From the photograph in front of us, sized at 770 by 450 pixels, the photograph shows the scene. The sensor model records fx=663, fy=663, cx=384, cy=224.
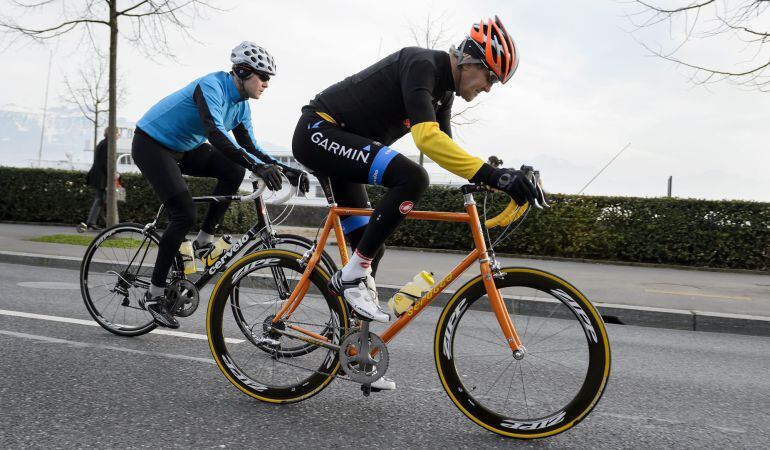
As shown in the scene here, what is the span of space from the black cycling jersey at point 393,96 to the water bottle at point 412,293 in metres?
0.76

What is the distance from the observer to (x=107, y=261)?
5.00 m

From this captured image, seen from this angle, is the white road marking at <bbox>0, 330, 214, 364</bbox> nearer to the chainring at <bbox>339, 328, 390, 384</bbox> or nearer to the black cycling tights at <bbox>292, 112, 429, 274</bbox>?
the chainring at <bbox>339, 328, 390, 384</bbox>

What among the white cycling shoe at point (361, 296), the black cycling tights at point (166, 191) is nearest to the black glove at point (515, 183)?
the white cycling shoe at point (361, 296)

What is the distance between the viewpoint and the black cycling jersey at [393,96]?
307 cm

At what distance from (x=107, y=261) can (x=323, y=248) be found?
7.58 ft

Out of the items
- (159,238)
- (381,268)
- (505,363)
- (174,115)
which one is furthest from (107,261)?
(381,268)

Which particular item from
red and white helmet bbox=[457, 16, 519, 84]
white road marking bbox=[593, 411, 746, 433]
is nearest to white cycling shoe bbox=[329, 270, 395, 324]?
red and white helmet bbox=[457, 16, 519, 84]

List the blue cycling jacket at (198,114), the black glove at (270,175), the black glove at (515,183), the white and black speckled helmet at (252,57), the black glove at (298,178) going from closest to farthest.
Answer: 1. the black glove at (515,183)
2. the black glove at (270,175)
3. the black glove at (298,178)
4. the blue cycling jacket at (198,114)
5. the white and black speckled helmet at (252,57)

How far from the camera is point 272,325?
12.0 ft

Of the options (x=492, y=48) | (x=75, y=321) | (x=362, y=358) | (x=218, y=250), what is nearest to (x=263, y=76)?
(x=218, y=250)

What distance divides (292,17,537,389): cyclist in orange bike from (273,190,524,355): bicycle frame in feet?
0.36

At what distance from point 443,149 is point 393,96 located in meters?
0.52

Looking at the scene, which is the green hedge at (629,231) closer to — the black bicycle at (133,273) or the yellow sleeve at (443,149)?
the black bicycle at (133,273)

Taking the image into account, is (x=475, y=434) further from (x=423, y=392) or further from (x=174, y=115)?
(x=174, y=115)
